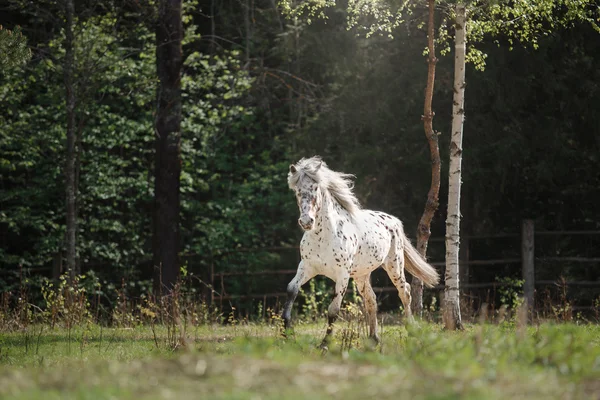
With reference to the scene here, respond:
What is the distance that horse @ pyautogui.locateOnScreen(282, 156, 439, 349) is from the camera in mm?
9609

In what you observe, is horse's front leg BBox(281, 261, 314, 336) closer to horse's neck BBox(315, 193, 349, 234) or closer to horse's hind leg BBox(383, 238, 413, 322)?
horse's neck BBox(315, 193, 349, 234)

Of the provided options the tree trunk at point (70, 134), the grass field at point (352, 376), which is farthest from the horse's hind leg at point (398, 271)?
the tree trunk at point (70, 134)

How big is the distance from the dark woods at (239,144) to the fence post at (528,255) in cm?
99

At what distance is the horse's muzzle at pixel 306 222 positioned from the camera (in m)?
9.27

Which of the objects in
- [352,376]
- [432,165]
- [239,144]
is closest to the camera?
[352,376]

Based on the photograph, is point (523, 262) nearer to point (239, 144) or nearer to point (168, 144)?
point (168, 144)

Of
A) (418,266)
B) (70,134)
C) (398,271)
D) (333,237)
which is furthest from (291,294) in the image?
(70,134)

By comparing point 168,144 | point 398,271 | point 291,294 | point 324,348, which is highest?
point 168,144

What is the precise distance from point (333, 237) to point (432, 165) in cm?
323

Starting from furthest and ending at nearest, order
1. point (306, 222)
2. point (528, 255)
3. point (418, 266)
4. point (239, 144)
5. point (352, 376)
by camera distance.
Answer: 1. point (239, 144)
2. point (528, 255)
3. point (418, 266)
4. point (306, 222)
5. point (352, 376)

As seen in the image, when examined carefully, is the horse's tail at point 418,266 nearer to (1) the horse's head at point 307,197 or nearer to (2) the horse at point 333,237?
(2) the horse at point 333,237

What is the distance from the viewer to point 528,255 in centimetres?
1697

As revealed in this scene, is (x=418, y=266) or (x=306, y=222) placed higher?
(x=306, y=222)

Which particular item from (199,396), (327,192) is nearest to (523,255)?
(327,192)
